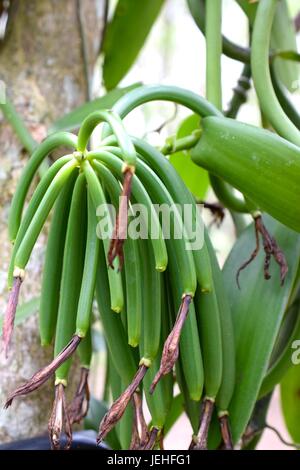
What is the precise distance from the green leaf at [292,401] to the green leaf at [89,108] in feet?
1.48

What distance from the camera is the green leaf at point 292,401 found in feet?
2.75

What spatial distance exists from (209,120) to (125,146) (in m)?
0.17

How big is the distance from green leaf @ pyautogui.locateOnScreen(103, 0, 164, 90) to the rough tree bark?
0.03m

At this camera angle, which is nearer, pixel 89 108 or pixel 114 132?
pixel 114 132

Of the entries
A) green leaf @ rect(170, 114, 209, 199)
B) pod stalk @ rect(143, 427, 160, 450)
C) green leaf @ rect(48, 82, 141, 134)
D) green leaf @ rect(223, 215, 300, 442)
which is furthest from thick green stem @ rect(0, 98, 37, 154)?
pod stalk @ rect(143, 427, 160, 450)

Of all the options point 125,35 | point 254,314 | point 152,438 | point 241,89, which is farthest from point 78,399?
point 125,35

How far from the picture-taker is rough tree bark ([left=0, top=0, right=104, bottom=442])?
723 millimetres

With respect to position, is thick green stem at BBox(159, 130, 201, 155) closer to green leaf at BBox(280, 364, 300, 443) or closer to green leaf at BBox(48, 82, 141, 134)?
green leaf at BBox(48, 82, 141, 134)

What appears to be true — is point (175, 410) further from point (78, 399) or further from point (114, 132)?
point (114, 132)

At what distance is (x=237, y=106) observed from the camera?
2.80 ft

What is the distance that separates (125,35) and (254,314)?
590 mm

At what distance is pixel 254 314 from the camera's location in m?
0.60

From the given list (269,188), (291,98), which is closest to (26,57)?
(291,98)

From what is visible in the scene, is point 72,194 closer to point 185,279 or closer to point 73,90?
point 185,279
